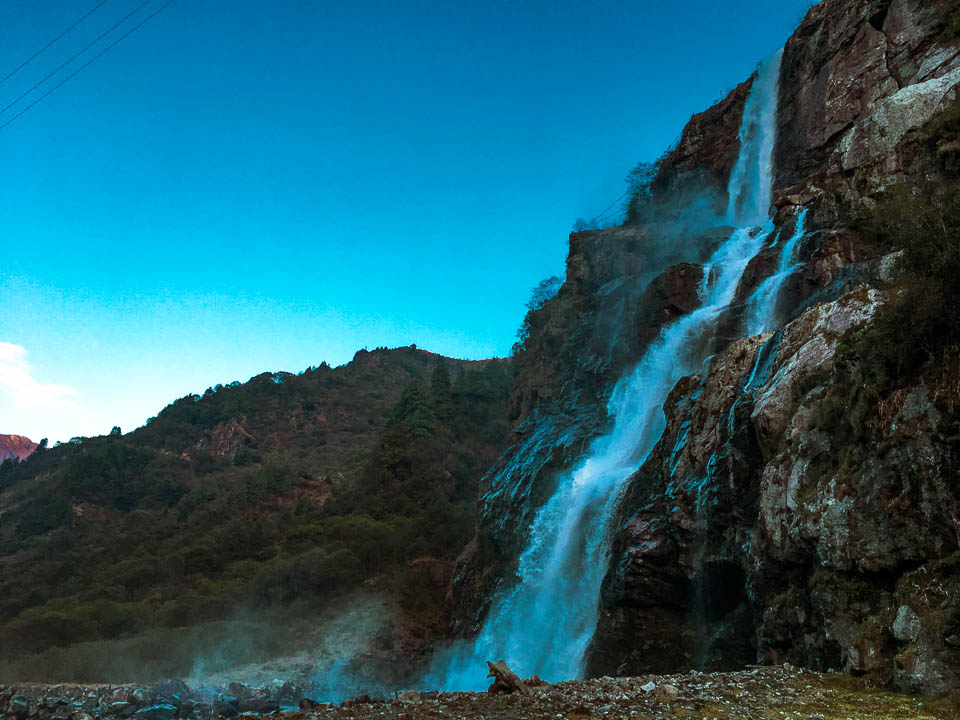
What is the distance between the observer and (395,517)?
47.6m

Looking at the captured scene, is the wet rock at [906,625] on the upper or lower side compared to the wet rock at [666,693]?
upper

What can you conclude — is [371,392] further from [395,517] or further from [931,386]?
[931,386]

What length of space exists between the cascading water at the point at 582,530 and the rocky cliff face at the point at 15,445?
17987cm

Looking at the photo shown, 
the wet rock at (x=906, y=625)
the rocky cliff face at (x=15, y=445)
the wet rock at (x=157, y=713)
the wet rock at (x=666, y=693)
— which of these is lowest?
the wet rock at (x=157, y=713)

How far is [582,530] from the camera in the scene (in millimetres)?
23531

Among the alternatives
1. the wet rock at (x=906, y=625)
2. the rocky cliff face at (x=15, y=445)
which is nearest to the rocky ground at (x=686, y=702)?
the wet rock at (x=906, y=625)

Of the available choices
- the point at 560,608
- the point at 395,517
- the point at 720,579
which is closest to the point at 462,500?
the point at 395,517

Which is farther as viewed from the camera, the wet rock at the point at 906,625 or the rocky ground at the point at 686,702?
the wet rock at the point at 906,625

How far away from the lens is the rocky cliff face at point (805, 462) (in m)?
9.36

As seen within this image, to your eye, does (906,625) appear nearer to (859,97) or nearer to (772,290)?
(772,290)

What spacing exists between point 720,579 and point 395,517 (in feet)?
113

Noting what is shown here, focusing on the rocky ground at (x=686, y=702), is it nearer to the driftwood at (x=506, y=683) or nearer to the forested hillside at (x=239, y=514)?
the driftwood at (x=506, y=683)

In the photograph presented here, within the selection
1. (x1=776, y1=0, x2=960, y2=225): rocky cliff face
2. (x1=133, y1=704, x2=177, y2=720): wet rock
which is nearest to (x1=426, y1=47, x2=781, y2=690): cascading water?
(x1=776, y1=0, x2=960, y2=225): rocky cliff face

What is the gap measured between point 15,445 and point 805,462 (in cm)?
20550
